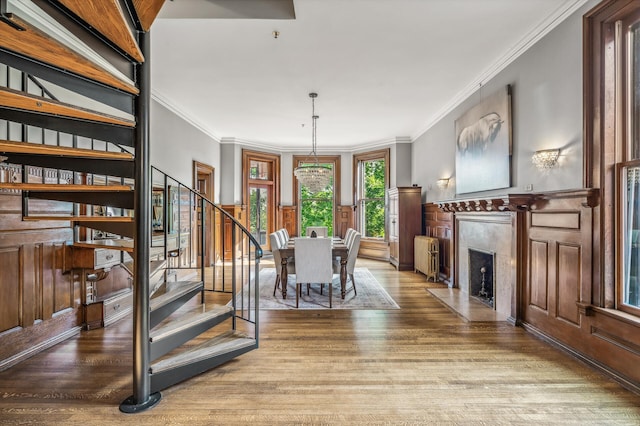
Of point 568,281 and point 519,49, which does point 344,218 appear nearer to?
point 519,49

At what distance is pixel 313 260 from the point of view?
3.96 m

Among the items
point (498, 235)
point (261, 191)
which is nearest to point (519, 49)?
point (498, 235)

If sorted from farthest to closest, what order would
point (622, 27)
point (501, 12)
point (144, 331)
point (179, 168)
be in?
point (179, 168) → point (501, 12) → point (622, 27) → point (144, 331)

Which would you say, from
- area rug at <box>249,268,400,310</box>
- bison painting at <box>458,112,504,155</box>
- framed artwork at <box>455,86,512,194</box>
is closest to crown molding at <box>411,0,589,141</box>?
framed artwork at <box>455,86,512,194</box>

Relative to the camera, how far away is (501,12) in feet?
9.05

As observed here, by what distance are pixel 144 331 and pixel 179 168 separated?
12.5 feet

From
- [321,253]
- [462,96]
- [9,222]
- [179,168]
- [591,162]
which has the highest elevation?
[462,96]

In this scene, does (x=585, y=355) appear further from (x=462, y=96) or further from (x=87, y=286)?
(x=87, y=286)

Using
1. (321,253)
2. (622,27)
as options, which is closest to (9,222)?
(321,253)

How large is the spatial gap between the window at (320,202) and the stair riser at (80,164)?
20.5ft

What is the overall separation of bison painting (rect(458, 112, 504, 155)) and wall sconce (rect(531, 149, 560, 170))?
2.81 ft

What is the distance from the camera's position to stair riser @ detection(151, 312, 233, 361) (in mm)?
2148

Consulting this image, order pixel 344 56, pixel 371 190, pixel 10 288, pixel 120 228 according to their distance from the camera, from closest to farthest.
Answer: pixel 120 228 → pixel 10 288 → pixel 344 56 → pixel 371 190

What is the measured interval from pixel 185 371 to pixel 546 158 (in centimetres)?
340
